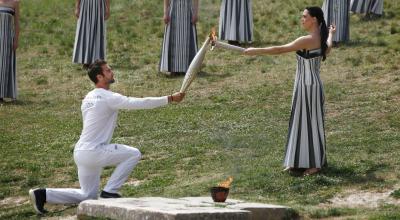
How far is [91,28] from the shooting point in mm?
25203

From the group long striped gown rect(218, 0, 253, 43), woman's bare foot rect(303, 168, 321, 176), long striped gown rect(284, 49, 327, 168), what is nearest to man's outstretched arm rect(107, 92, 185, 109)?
long striped gown rect(284, 49, 327, 168)

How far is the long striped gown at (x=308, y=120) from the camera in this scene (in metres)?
15.0

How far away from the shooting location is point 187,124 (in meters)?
19.3

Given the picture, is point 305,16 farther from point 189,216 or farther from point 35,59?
point 35,59

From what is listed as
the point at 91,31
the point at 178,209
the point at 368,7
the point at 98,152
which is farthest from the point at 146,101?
the point at 368,7

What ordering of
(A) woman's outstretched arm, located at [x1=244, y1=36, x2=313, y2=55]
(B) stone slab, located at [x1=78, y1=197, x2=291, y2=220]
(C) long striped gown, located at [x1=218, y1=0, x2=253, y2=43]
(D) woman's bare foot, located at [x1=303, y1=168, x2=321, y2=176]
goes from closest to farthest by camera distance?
(B) stone slab, located at [x1=78, y1=197, x2=291, y2=220]
(A) woman's outstretched arm, located at [x1=244, y1=36, x2=313, y2=55]
(D) woman's bare foot, located at [x1=303, y1=168, x2=321, y2=176]
(C) long striped gown, located at [x1=218, y1=0, x2=253, y2=43]

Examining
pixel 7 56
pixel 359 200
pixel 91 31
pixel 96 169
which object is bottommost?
pixel 359 200

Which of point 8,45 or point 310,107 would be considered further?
point 8,45

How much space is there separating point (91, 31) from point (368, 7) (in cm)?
738

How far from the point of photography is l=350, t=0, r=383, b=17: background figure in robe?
94.1ft

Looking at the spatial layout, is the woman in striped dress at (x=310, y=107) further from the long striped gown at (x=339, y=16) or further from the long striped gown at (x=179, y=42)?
the long striped gown at (x=339, y=16)

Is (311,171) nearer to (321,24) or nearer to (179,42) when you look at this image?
(321,24)

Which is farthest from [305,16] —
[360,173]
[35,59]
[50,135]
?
[35,59]

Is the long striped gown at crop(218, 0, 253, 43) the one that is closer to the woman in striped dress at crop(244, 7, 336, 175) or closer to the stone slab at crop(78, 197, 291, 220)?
the woman in striped dress at crop(244, 7, 336, 175)
